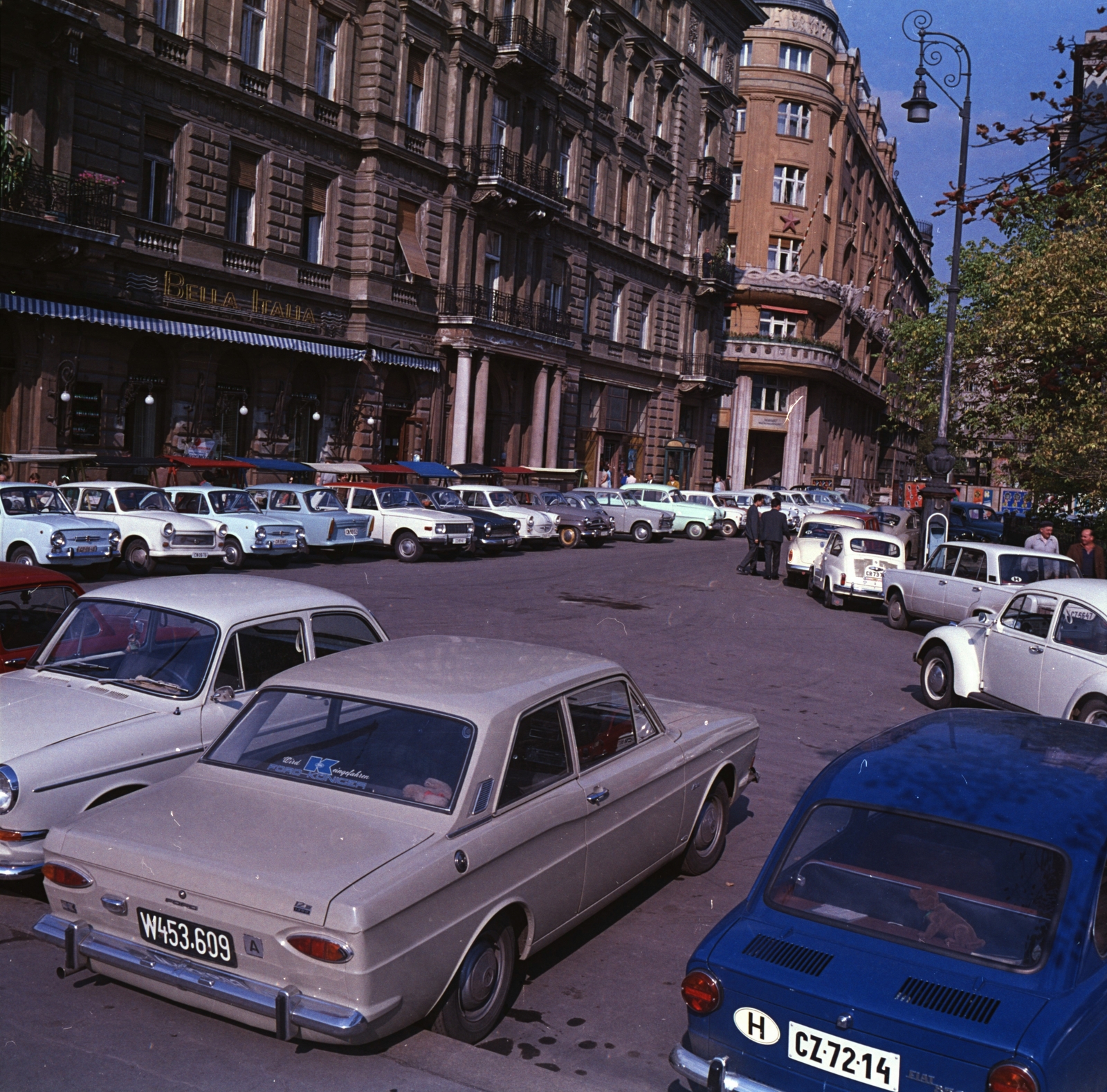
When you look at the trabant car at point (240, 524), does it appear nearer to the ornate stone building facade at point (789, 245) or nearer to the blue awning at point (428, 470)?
the blue awning at point (428, 470)

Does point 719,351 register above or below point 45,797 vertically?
above

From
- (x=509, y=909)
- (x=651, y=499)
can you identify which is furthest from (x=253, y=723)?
(x=651, y=499)

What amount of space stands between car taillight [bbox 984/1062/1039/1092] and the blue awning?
26.1 meters

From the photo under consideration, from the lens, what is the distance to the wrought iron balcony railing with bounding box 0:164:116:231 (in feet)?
75.9

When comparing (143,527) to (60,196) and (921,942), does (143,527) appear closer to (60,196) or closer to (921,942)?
(60,196)

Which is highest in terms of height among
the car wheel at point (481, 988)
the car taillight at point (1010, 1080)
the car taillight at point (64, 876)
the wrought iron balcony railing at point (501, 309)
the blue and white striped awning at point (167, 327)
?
the wrought iron balcony railing at point (501, 309)

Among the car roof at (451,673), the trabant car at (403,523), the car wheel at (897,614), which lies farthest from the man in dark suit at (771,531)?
the car roof at (451,673)

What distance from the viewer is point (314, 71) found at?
104 feet

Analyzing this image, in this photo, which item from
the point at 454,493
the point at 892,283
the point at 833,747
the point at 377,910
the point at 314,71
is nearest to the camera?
the point at 377,910

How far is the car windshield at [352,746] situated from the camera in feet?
15.7

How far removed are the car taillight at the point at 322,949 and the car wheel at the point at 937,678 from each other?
9261 mm

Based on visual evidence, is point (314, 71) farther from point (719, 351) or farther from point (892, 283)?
point (892, 283)

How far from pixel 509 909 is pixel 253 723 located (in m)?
1.47

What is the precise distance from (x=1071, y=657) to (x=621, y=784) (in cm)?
621
